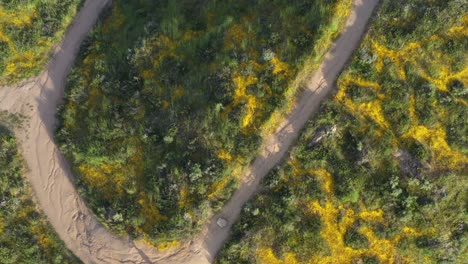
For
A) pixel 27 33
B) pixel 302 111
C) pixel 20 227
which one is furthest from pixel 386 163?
pixel 27 33

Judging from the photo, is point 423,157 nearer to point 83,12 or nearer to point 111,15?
point 111,15

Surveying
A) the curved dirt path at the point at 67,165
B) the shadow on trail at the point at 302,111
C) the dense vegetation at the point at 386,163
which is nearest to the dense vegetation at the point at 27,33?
the curved dirt path at the point at 67,165

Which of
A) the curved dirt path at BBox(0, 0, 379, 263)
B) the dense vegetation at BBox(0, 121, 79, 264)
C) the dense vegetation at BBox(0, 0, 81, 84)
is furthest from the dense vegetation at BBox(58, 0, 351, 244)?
the dense vegetation at BBox(0, 121, 79, 264)

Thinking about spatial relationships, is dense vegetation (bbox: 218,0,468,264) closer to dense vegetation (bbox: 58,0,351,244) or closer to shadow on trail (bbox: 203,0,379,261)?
shadow on trail (bbox: 203,0,379,261)

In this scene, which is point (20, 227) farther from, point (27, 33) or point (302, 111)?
point (302, 111)

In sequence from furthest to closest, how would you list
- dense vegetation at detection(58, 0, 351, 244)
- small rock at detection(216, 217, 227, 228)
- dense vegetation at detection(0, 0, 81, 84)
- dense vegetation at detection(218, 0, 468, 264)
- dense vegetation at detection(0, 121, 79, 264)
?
dense vegetation at detection(0, 0, 81, 84) → dense vegetation at detection(0, 121, 79, 264) → small rock at detection(216, 217, 227, 228) → dense vegetation at detection(58, 0, 351, 244) → dense vegetation at detection(218, 0, 468, 264)
